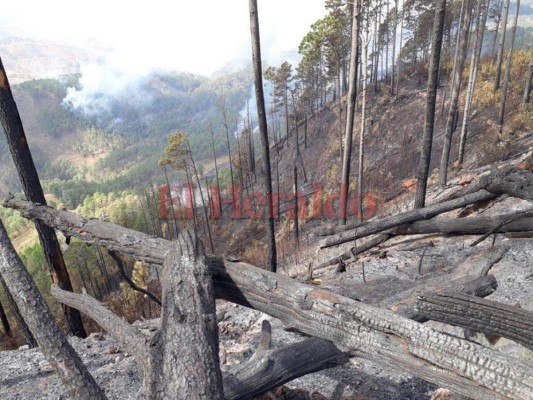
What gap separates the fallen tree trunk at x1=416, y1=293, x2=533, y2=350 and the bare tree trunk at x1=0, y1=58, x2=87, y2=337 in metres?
5.21

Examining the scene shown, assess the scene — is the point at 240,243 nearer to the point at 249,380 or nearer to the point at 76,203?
the point at 249,380

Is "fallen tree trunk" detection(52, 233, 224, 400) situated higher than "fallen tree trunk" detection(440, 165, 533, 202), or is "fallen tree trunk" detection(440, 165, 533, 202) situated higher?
"fallen tree trunk" detection(440, 165, 533, 202)

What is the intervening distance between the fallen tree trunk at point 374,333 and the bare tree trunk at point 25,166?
10.4 ft

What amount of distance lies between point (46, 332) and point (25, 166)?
3685 millimetres

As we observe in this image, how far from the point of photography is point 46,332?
2.17 metres

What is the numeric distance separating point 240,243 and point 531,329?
25527 millimetres

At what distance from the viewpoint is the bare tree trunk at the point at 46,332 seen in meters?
1.98

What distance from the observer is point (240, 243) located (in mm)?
26594

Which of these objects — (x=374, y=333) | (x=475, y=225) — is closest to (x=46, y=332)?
(x=374, y=333)

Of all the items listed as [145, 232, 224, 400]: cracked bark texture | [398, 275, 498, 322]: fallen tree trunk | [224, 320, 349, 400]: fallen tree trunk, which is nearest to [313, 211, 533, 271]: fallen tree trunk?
[398, 275, 498, 322]: fallen tree trunk

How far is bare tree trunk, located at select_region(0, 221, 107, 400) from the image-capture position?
1.98 m

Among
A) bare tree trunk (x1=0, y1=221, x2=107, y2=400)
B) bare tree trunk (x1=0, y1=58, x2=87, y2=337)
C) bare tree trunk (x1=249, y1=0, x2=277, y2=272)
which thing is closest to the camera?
bare tree trunk (x1=0, y1=221, x2=107, y2=400)

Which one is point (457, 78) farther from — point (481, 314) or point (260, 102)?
point (481, 314)

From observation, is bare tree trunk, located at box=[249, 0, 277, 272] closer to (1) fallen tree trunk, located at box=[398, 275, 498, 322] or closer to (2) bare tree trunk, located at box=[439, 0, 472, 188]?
(1) fallen tree trunk, located at box=[398, 275, 498, 322]
